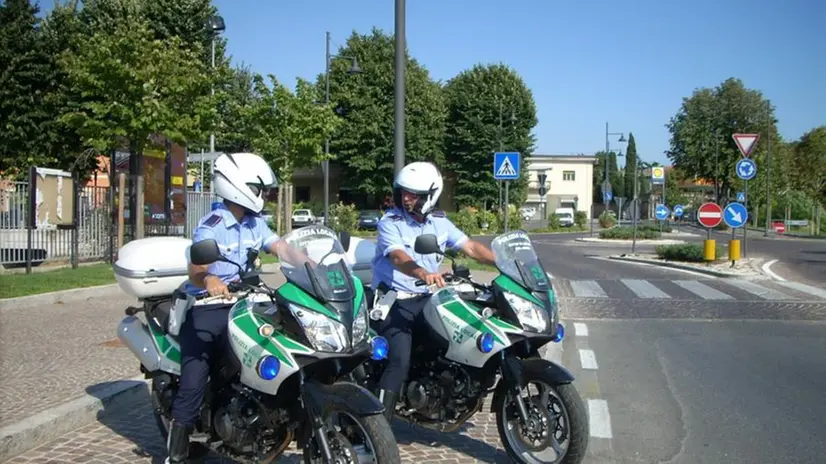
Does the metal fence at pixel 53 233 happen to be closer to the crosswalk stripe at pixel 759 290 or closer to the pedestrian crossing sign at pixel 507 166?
the pedestrian crossing sign at pixel 507 166

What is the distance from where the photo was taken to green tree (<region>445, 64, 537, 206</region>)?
5912 centimetres

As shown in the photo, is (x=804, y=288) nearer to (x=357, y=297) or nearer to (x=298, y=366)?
(x=357, y=297)

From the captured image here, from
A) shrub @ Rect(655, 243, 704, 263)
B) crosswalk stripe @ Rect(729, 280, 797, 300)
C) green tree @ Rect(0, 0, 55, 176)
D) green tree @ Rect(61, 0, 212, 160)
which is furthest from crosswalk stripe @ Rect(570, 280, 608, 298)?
Answer: green tree @ Rect(0, 0, 55, 176)

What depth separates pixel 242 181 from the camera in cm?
421

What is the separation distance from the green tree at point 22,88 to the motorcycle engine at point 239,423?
2603 centimetres

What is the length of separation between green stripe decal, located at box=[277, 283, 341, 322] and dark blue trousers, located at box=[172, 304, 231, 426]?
596mm

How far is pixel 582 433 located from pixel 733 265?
18105mm

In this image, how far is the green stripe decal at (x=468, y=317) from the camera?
4260 millimetres

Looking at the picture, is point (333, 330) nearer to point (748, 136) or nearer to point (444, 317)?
point (444, 317)

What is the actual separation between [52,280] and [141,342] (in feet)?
31.0

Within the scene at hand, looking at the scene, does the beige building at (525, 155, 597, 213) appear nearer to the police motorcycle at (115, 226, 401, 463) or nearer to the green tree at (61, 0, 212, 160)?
the green tree at (61, 0, 212, 160)

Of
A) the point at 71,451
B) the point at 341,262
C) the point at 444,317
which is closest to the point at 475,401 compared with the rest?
the point at 444,317

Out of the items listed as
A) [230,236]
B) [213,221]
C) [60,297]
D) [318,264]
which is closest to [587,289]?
[60,297]

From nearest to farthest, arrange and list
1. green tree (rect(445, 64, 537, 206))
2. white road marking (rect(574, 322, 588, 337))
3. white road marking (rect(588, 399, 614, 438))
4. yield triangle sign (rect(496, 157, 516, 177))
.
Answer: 1. white road marking (rect(588, 399, 614, 438))
2. white road marking (rect(574, 322, 588, 337))
3. yield triangle sign (rect(496, 157, 516, 177))
4. green tree (rect(445, 64, 537, 206))
